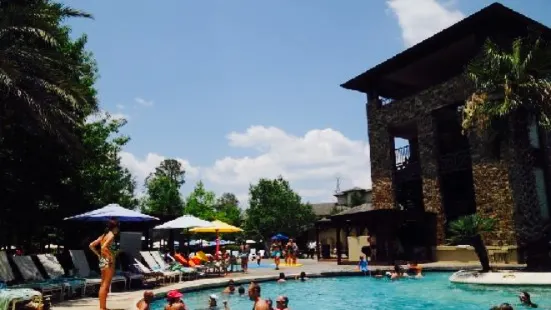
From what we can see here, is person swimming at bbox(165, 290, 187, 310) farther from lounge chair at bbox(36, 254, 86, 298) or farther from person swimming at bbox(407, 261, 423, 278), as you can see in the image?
person swimming at bbox(407, 261, 423, 278)

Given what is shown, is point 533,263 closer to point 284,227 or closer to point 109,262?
point 109,262

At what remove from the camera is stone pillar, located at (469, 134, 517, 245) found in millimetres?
22531

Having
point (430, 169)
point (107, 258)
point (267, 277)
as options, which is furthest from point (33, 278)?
point (430, 169)

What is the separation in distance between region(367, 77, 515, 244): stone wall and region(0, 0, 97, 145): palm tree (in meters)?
18.7

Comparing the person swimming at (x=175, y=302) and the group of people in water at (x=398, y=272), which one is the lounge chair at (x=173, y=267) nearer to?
the group of people in water at (x=398, y=272)

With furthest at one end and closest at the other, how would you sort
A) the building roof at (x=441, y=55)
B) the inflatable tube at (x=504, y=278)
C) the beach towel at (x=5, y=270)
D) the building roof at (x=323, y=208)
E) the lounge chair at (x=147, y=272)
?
the building roof at (x=323, y=208) < the building roof at (x=441, y=55) < the inflatable tube at (x=504, y=278) < the lounge chair at (x=147, y=272) < the beach towel at (x=5, y=270)

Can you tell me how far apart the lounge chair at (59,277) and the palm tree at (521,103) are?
14.0m

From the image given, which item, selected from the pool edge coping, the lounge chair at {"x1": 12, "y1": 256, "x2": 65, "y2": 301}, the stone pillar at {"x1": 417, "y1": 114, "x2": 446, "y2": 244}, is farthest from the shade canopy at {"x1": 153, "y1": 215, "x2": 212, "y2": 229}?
the stone pillar at {"x1": 417, "y1": 114, "x2": 446, "y2": 244}

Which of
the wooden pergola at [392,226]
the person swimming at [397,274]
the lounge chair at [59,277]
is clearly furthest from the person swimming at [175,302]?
the wooden pergola at [392,226]

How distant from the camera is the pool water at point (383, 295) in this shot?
1264 centimetres

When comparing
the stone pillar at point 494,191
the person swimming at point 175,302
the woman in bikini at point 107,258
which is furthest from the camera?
the stone pillar at point 494,191

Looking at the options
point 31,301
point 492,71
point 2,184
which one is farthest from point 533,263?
point 2,184

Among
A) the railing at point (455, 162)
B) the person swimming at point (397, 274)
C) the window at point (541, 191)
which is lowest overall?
the person swimming at point (397, 274)

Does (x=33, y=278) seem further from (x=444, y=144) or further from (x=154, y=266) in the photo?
(x=444, y=144)
